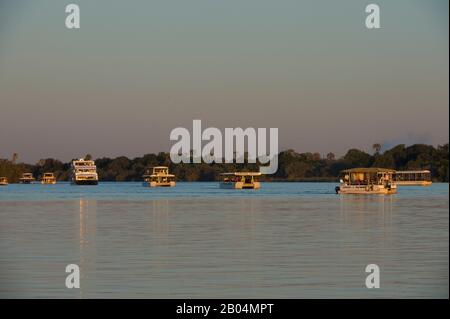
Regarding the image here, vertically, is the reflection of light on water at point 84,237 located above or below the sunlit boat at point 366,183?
below

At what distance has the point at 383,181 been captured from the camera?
7210 inches

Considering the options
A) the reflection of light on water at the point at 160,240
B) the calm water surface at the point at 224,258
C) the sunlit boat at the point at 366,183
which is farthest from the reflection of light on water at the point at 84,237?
the sunlit boat at the point at 366,183

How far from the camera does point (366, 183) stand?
589ft

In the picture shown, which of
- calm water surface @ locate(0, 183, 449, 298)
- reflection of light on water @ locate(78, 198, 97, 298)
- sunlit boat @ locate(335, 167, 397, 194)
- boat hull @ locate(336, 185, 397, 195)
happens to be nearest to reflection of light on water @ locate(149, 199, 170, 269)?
calm water surface @ locate(0, 183, 449, 298)

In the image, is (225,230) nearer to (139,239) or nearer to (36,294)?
(139,239)

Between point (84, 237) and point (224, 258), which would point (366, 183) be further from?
point (224, 258)

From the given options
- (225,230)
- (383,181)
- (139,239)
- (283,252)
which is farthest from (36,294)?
(383,181)

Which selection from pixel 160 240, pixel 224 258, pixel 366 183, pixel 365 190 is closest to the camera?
pixel 224 258

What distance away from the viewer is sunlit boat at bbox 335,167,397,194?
174000mm

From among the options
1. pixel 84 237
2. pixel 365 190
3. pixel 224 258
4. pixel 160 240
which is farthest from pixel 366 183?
pixel 224 258

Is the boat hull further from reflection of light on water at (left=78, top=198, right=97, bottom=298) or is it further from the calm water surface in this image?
the calm water surface

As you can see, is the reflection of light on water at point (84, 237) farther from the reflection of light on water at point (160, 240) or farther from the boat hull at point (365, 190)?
the boat hull at point (365, 190)

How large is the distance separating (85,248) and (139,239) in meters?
7.30

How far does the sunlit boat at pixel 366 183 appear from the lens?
174000 millimetres
